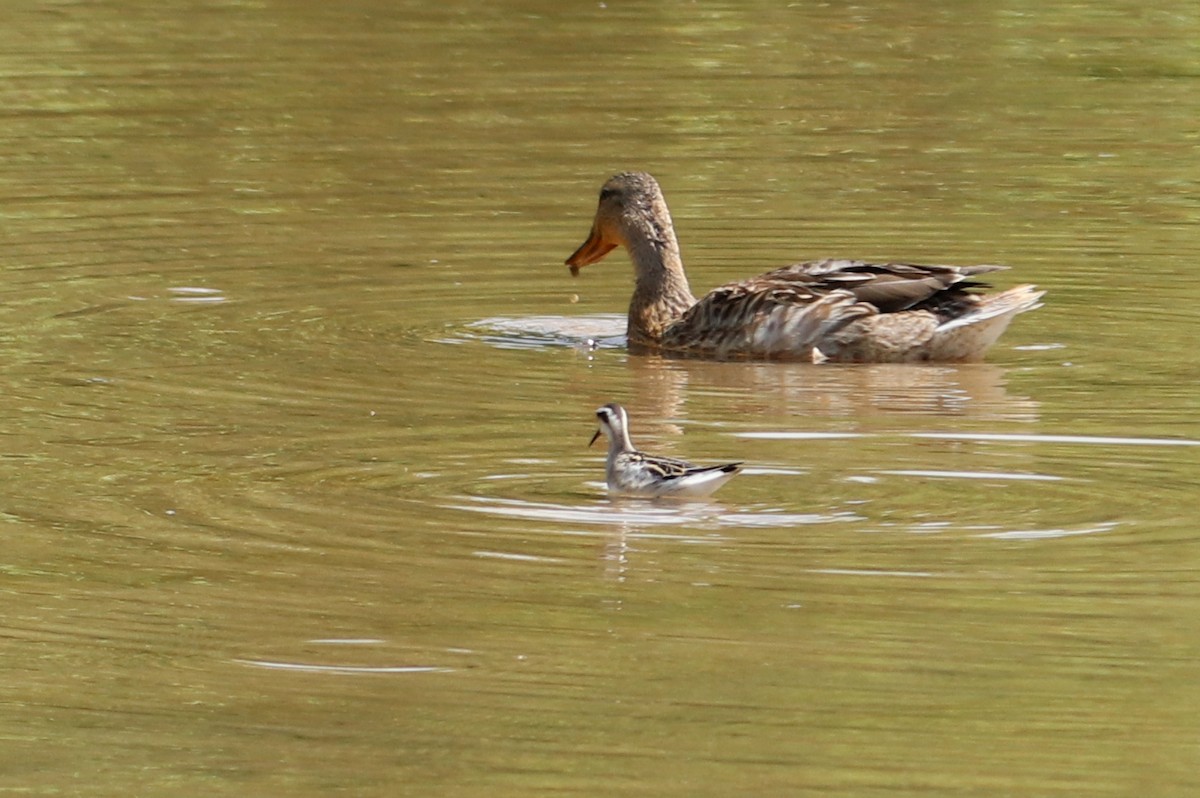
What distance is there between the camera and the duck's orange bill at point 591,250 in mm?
13961

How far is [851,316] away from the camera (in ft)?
40.1

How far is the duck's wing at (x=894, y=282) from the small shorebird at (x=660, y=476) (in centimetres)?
331

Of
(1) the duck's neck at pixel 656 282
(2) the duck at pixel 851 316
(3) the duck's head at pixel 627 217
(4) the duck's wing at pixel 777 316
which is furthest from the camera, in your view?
(3) the duck's head at pixel 627 217

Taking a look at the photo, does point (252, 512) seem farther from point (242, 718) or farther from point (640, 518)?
point (242, 718)

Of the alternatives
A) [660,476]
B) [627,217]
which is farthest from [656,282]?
[660,476]

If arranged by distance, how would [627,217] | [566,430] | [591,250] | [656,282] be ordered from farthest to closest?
[591,250], [627,217], [656,282], [566,430]

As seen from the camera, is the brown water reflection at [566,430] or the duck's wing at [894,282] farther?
the duck's wing at [894,282]

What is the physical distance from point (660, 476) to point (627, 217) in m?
5.18

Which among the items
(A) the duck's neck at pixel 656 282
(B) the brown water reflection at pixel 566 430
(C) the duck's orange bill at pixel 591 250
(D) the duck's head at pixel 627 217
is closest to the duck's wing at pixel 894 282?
(B) the brown water reflection at pixel 566 430

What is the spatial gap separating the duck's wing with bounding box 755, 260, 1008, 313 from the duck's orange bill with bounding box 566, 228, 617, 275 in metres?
1.78

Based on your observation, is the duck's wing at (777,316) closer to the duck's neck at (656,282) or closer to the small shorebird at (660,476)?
the duck's neck at (656,282)

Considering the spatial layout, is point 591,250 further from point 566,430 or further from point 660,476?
point 660,476

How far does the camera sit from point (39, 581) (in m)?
8.03

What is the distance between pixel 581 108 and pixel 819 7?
3.95 meters
